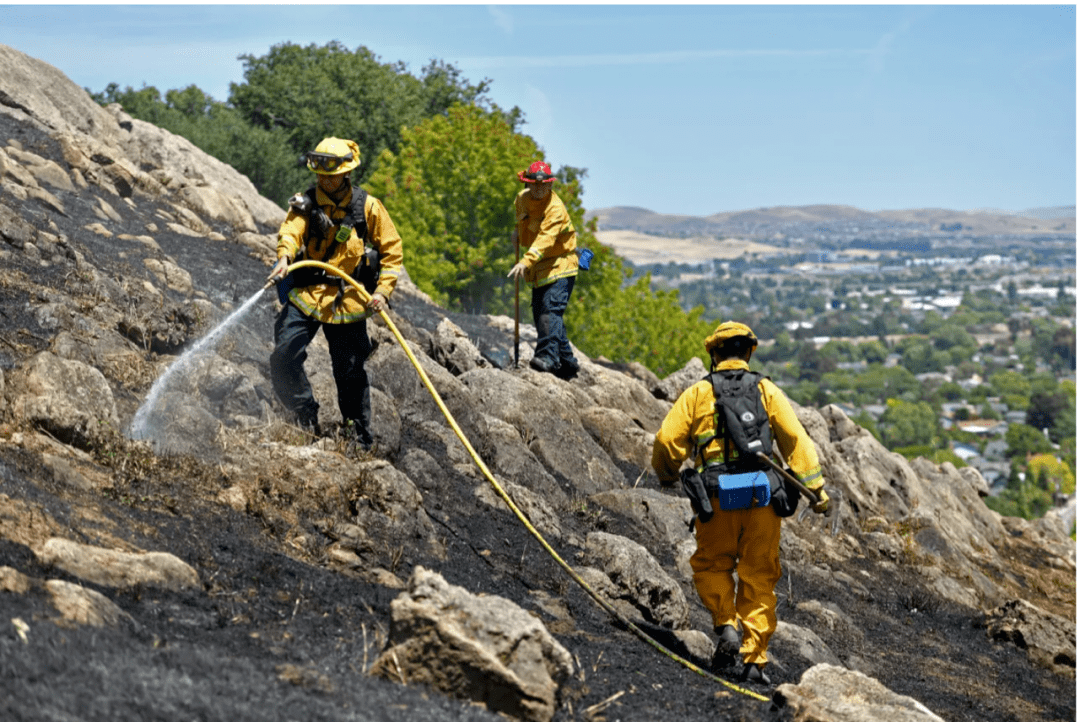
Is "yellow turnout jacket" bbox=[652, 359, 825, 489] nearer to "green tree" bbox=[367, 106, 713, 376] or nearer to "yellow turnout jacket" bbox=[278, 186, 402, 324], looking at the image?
"yellow turnout jacket" bbox=[278, 186, 402, 324]

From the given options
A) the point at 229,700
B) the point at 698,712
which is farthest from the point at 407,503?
the point at 229,700

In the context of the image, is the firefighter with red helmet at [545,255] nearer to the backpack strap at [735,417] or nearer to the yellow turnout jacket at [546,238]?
the yellow turnout jacket at [546,238]

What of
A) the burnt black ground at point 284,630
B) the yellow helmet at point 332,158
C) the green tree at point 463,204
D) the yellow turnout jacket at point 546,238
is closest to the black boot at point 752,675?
the burnt black ground at point 284,630

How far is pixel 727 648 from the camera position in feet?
20.6

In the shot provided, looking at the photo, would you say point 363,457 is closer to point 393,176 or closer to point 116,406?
point 116,406

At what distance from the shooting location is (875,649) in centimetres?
898

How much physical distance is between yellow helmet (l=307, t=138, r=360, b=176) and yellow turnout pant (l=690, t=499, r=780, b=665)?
3.23 meters

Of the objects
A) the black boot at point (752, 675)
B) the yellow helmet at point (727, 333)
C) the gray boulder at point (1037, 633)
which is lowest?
the gray boulder at point (1037, 633)

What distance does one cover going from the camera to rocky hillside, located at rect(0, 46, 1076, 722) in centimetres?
445

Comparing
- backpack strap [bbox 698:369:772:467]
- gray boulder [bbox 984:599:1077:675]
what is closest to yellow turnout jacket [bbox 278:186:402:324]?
backpack strap [bbox 698:369:772:467]

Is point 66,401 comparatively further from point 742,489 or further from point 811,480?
point 811,480

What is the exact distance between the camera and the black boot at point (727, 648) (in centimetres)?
628

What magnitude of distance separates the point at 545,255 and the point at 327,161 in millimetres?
3649

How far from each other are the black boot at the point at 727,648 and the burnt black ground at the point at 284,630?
0.32 metres
